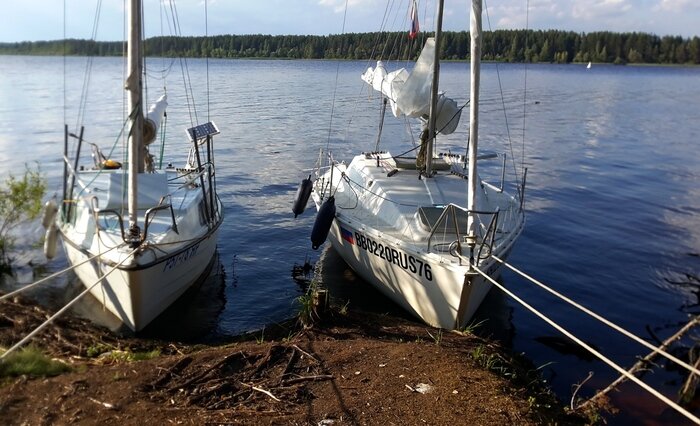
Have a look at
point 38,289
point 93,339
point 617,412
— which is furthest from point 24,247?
point 617,412

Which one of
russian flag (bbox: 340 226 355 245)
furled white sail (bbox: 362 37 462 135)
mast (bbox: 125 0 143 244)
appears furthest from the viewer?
furled white sail (bbox: 362 37 462 135)

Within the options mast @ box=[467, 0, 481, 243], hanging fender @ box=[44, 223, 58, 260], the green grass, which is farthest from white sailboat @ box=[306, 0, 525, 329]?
the green grass

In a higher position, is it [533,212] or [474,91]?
[474,91]

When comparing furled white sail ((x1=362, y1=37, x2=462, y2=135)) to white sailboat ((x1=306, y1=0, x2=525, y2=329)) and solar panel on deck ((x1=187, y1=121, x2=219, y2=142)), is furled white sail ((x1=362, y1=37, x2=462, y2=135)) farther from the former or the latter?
solar panel on deck ((x1=187, y1=121, x2=219, y2=142))

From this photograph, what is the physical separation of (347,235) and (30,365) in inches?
312

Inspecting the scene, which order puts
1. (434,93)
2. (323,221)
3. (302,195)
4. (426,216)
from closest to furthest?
(426,216) < (323,221) < (434,93) < (302,195)

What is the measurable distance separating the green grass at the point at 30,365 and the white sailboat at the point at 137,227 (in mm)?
1505

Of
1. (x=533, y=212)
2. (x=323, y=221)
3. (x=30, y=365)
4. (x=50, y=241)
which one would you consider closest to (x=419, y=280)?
(x=323, y=221)

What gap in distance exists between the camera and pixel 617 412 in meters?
9.66

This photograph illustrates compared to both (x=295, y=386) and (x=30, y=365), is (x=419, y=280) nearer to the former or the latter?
(x=295, y=386)

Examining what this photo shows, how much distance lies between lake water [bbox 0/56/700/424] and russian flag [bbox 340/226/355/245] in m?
1.23

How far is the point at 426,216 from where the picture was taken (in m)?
13.0

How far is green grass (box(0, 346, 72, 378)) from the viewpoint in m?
7.78

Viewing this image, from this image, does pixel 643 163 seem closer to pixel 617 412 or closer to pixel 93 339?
pixel 617 412
